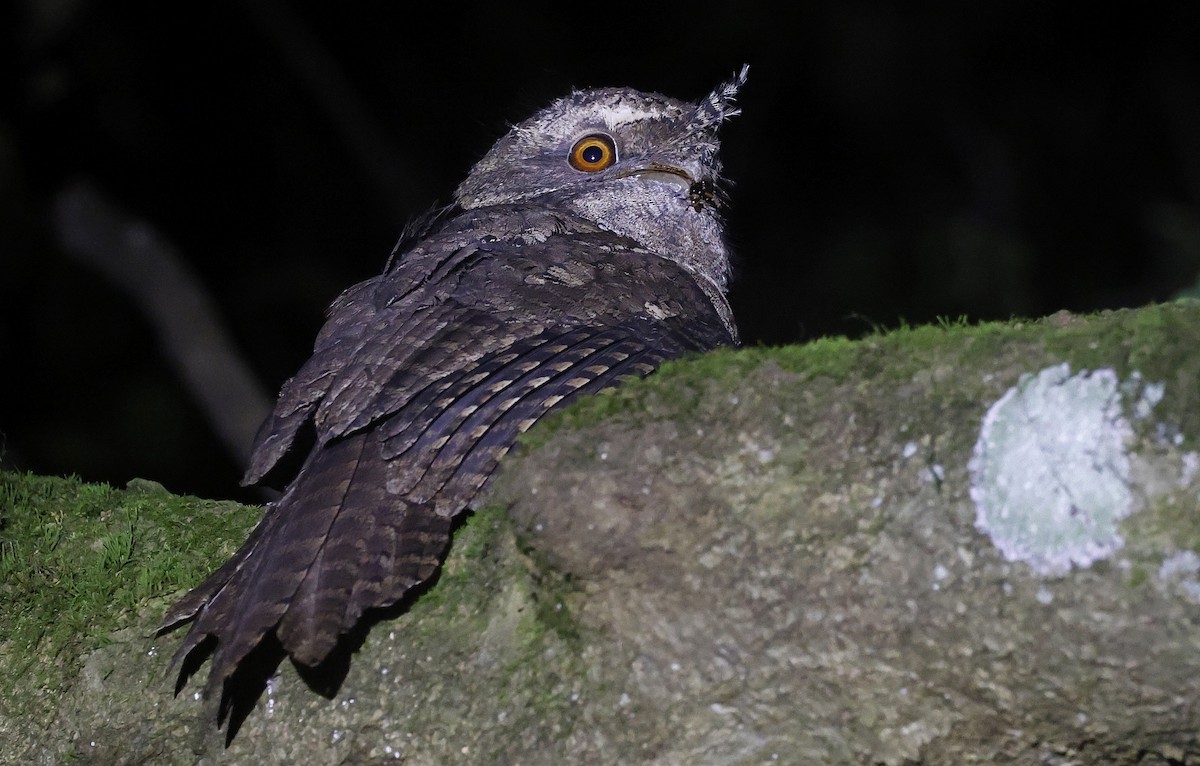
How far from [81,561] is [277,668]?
2.69 ft

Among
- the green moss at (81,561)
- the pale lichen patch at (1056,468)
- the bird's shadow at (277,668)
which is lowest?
the pale lichen patch at (1056,468)

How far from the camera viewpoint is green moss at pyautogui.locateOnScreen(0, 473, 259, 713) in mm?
2736

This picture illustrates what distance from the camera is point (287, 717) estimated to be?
2.37m

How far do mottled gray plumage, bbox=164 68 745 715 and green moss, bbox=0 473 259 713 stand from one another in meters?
0.24

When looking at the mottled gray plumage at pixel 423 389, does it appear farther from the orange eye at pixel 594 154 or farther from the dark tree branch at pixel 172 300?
the dark tree branch at pixel 172 300

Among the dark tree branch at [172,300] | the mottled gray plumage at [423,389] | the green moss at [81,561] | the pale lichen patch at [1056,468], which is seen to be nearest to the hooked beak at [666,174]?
the mottled gray plumage at [423,389]

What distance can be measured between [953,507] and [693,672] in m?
0.53

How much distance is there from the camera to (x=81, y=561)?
294 cm

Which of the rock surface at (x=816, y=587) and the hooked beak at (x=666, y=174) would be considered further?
the hooked beak at (x=666, y=174)

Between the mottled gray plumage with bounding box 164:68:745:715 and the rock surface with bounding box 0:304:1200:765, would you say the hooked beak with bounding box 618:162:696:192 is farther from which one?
the rock surface with bounding box 0:304:1200:765

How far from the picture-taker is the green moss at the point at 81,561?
2.74 metres

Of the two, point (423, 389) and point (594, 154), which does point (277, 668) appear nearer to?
point (423, 389)

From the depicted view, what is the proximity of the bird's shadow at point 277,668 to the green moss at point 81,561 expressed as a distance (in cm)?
43

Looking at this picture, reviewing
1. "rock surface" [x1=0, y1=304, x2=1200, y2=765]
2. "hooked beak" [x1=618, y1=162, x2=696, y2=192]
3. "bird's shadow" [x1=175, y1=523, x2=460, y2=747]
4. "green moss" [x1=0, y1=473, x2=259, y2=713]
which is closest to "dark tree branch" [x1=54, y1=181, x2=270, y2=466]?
"hooked beak" [x1=618, y1=162, x2=696, y2=192]
